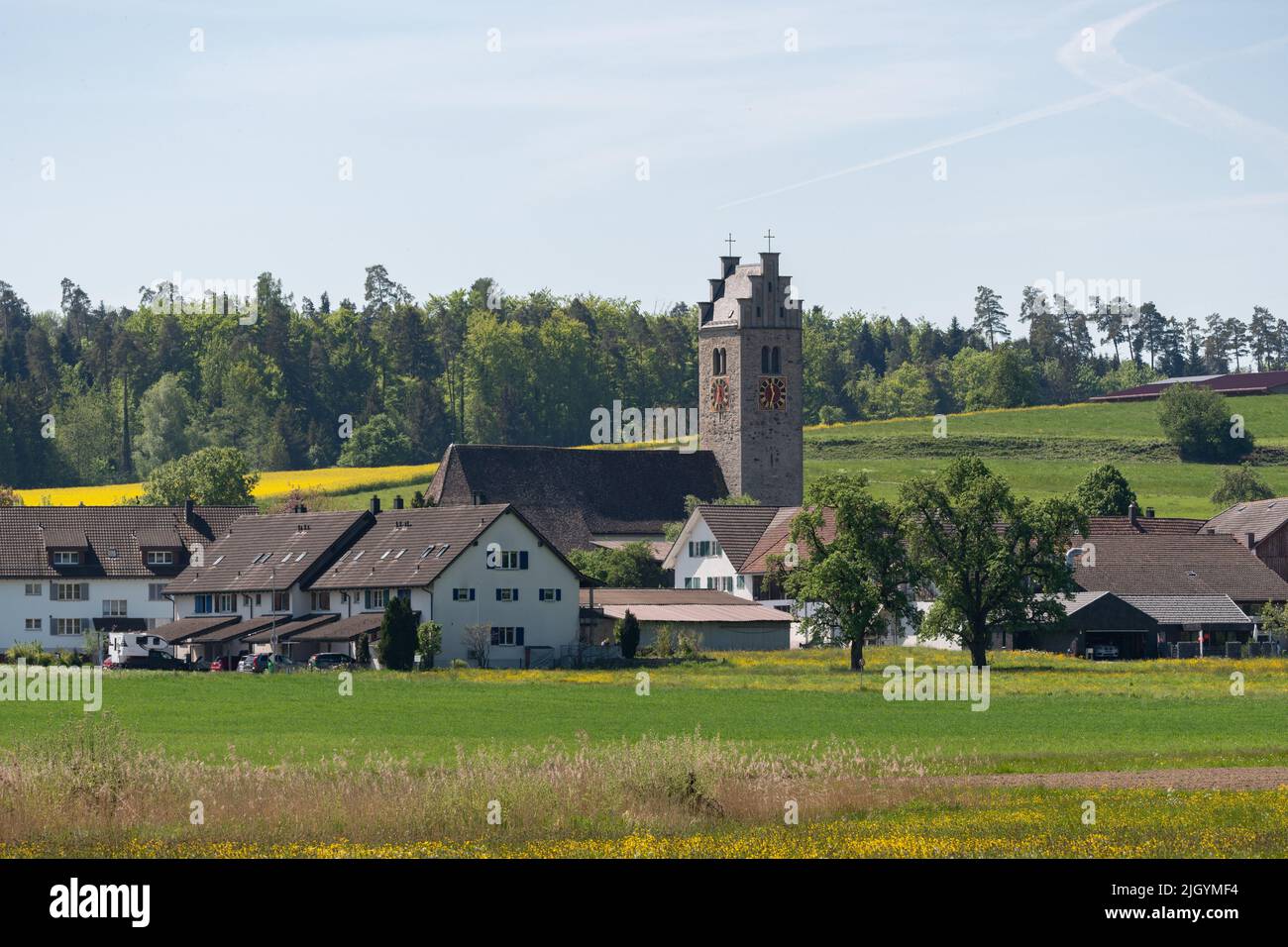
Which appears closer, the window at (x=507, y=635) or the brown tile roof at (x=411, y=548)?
the brown tile roof at (x=411, y=548)

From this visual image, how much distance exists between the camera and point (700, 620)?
278 feet

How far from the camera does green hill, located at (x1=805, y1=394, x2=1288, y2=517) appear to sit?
472ft

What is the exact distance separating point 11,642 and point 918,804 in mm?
68500

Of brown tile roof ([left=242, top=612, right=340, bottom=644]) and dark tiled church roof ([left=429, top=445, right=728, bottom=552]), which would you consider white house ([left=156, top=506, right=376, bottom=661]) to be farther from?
dark tiled church roof ([left=429, top=445, right=728, bottom=552])

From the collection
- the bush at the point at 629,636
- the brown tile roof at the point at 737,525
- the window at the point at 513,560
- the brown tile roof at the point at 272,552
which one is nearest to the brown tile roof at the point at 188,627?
the brown tile roof at the point at 272,552

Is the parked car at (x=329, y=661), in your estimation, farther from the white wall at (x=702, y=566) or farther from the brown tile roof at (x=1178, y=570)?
the brown tile roof at (x=1178, y=570)

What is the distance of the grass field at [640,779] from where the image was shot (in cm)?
2338

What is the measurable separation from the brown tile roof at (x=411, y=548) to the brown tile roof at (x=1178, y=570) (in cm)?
2490

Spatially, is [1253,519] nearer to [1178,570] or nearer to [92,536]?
[1178,570]

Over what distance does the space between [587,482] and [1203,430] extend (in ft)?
178

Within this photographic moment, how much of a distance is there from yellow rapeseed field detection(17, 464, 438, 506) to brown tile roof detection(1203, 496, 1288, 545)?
2518 inches

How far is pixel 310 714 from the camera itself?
4612cm

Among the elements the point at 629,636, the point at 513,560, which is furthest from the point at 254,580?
the point at 629,636

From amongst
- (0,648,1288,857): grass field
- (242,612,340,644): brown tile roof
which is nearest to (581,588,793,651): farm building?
(242,612,340,644): brown tile roof
